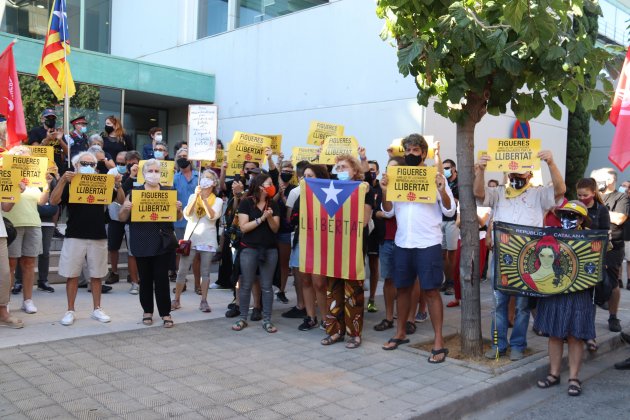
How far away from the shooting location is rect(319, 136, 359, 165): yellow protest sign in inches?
306

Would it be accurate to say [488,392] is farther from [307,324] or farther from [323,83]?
[323,83]

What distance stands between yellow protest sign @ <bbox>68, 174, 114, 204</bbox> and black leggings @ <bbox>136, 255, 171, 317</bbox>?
84 cm

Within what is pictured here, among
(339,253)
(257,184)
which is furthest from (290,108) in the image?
(339,253)

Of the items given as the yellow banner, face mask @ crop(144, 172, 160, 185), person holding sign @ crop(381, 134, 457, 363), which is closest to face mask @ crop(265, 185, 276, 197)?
the yellow banner

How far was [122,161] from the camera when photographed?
9.75m

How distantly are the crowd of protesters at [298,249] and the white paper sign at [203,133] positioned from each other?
54cm

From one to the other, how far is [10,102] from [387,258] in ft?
17.1

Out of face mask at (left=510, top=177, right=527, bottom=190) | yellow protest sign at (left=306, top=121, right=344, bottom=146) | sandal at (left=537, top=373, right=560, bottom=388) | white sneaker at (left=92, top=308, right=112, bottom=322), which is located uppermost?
yellow protest sign at (left=306, top=121, right=344, bottom=146)

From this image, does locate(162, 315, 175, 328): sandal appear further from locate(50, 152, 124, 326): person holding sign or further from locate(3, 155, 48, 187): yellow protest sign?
locate(3, 155, 48, 187): yellow protest sign

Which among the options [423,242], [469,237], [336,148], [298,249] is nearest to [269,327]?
[298,249]

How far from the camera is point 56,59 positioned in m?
8.24

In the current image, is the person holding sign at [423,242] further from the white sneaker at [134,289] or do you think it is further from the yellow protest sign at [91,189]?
the white sneaker at [134,289]

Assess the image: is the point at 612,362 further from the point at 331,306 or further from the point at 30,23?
the point at 30,23

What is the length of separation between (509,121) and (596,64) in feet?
24.6
